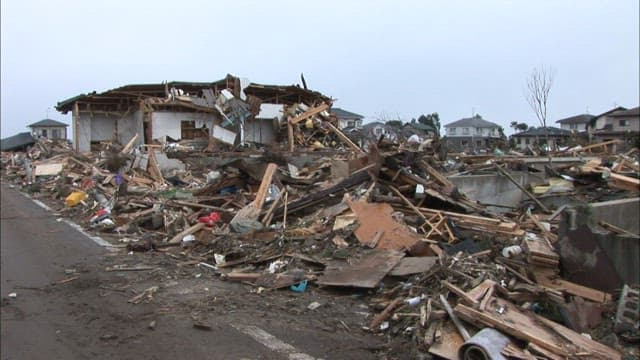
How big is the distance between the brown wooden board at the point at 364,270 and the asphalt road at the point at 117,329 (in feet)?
4.01

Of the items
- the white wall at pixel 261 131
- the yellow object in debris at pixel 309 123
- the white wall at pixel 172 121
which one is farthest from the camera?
the white wall at pixel 261 131

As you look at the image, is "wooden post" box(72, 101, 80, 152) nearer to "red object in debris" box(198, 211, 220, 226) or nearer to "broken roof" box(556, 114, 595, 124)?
"red object in debris" box(198, 211, 220, 226)

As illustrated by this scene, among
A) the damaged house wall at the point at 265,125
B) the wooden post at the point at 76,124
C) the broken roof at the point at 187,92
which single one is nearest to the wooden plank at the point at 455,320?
the broken roof at the point at 187,92

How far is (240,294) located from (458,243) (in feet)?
11.4


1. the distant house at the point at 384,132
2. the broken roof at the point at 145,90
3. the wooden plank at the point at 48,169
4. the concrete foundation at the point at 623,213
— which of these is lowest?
the concrete foundation at the point at 623,213

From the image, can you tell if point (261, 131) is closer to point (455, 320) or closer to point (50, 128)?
point (455, 320)

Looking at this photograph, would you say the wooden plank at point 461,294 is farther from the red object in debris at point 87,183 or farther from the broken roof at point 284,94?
the broken roof at point 284,94

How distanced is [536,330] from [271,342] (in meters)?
2.45

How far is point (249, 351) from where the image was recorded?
5094 mm

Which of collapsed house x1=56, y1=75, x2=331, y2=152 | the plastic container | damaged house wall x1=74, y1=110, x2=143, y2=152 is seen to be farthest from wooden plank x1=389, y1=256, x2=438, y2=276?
damaged house wall x1=74, y1=110, x2=143, y2=152

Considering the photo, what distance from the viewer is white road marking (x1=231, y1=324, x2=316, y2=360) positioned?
16.4ft

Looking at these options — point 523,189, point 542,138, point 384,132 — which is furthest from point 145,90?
point 542,138

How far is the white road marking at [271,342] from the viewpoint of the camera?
5.01 m

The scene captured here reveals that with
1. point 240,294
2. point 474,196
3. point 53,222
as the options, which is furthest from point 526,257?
point 53,222
